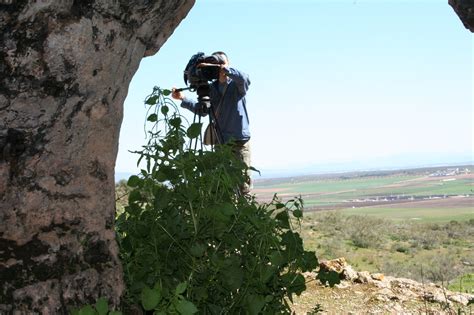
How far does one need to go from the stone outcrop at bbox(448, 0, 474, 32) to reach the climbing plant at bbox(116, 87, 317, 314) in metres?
1.43

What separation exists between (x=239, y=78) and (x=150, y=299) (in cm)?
334

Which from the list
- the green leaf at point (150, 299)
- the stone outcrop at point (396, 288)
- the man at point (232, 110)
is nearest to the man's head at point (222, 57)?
the man at point (232, 110)

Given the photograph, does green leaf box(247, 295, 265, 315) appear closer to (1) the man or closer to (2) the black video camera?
(2) the black video camera

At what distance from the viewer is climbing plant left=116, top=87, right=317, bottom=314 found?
93.9 inches

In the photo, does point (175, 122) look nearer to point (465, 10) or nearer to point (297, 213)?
point (297, 213)

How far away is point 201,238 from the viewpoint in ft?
8.01

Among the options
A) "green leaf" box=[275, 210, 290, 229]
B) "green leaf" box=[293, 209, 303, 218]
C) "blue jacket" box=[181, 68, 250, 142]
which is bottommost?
"green leaf" box=[275, 210, 290, 229]

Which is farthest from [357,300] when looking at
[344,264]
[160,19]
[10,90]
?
[10,90]

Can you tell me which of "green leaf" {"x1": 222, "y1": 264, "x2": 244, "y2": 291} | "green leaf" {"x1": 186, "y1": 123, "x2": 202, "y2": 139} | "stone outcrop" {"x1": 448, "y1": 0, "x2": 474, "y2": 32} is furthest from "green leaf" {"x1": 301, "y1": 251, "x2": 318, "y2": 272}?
"stone outcrop" {"x1": 448, "y1": 0, "x2": 474, "y2": 32}

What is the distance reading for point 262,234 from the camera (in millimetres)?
2438

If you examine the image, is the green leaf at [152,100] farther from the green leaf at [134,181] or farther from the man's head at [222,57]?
the man's head at [222,57]

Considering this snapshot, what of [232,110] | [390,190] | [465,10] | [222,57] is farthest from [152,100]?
[390,190]

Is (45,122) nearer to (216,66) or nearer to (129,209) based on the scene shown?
(129,209)

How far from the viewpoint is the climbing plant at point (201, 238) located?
2385 mm
